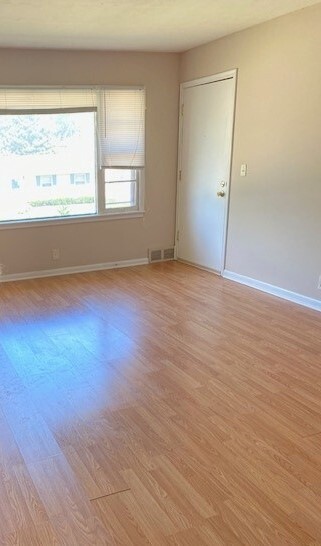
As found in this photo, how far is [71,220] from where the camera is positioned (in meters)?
5.28

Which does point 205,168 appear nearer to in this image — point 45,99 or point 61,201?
point 61,201

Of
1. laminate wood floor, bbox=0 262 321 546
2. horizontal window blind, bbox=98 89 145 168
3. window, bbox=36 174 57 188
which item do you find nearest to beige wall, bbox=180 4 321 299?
laminate wood floor, bbox=0 262 321 546

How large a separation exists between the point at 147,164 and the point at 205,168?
0.73 metres

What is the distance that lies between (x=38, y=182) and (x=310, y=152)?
9.36 ft

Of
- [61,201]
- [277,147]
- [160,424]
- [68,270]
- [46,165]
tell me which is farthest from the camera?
[68,270]

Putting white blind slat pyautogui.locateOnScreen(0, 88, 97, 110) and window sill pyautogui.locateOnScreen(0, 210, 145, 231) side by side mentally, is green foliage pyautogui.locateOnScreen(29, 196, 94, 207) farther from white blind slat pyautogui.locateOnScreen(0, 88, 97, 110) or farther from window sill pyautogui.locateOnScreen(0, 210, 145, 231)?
white blind slat pyautogui.locateOnScreen(0, 88, 97, 110)

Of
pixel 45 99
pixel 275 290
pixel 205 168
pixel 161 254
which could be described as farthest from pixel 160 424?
pixel 45 99

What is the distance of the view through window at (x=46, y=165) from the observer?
4.84 m

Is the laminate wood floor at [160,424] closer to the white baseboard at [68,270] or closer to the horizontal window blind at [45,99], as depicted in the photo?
the white baseboard at [68,270]

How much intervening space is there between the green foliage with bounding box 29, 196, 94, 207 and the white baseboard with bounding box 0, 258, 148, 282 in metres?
0.74

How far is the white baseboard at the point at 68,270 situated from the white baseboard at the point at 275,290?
122 centimetres

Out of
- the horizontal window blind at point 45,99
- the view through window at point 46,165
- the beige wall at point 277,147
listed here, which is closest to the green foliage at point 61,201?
the view through window at point 46,165

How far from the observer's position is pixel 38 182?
5.04 m

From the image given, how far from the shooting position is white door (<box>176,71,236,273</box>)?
496cm
